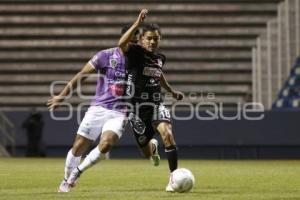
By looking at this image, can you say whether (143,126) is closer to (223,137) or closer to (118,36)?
(223,137)

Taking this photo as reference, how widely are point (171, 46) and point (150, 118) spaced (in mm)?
17090

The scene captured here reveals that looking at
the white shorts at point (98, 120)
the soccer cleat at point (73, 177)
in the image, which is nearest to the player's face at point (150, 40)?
the white shorts at point (98, 120)

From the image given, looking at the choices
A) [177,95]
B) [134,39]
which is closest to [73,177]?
[134,39]

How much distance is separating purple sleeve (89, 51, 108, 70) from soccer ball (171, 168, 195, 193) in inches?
59.7

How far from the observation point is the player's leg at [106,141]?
10125 mm

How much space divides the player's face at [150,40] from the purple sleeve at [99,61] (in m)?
0.48

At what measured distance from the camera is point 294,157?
25.3 metres

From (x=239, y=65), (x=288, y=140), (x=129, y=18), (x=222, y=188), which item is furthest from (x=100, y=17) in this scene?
(x=222, y=188)

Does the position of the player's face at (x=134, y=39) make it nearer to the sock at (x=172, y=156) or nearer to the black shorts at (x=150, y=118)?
the black shorts at (x=150, y=118)

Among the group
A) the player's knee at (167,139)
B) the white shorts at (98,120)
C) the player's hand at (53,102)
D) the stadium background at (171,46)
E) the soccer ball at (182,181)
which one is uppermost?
the player's hand at (53,102)

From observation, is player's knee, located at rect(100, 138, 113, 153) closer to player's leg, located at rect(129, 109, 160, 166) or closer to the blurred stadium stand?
player's leg, located at rect(129, 109, 160, 166)

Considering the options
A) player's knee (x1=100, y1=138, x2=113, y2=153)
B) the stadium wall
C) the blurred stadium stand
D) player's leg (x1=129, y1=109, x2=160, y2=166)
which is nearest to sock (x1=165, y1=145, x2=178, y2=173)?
player's leg (x1=129, y1=109, x2=160, y2=166)

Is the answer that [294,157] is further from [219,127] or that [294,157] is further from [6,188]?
[6,188]

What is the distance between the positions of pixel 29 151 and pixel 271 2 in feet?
28.0
